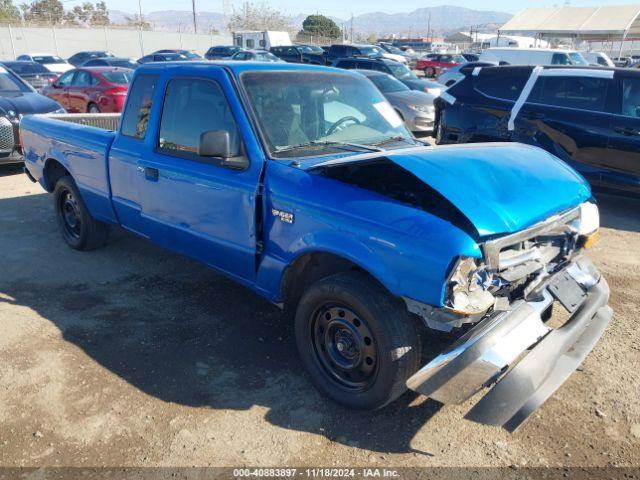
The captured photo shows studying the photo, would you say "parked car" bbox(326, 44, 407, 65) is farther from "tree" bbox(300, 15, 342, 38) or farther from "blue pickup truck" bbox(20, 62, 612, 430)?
"tree" bbox(300, 15, 342, 38)

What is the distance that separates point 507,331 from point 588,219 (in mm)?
1253

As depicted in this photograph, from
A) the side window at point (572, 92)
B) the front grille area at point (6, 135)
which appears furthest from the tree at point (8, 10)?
the side window at point (572, 92)

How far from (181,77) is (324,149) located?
1.32 metres

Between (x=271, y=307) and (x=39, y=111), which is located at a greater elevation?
(x=39, y=111)

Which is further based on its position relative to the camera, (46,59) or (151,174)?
(46,59)

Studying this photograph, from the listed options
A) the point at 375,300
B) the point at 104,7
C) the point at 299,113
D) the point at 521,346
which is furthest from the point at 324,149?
the point at 104,7

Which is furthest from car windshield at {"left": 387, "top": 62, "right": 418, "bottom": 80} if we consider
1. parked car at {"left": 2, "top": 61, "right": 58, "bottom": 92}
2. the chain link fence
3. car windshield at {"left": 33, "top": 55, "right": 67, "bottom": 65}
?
the chain link fence

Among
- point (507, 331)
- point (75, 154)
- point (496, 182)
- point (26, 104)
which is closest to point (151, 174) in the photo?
point (75, 154)

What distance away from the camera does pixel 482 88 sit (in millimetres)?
8172

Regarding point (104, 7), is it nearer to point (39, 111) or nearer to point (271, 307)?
point (39, 111)

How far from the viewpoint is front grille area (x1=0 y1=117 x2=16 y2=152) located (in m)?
8.73

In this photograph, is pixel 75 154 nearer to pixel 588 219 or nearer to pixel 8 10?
pixel 588 219

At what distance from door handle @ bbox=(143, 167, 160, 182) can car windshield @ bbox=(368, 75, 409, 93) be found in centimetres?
957

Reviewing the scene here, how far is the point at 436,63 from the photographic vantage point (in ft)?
114
